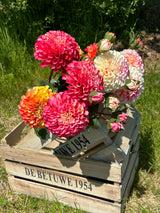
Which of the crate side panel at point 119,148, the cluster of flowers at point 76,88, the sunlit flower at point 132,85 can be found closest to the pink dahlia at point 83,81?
the cluster of flowers at point 76,88

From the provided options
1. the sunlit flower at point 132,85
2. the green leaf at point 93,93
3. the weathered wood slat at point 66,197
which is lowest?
the weathered wood slat at point 66,197

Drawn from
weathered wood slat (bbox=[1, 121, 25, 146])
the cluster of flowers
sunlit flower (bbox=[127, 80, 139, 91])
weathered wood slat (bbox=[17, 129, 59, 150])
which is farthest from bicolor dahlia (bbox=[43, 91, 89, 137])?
weathered wood slat (bbox=[1, 121, 25, 146])

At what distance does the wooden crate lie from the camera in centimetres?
149

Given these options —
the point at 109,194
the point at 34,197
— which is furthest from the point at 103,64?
the point at 34,197

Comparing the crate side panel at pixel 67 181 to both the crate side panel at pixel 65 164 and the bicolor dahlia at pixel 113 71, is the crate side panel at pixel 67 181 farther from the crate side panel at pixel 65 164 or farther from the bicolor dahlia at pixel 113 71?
the bicolor dahlia at pixel 113 71

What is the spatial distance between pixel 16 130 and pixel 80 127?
32.5 inches

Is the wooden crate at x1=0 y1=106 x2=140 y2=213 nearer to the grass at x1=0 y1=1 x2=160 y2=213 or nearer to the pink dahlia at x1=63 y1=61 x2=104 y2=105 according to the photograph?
the grass at x1=0 y1=1 x2=160 y2=213

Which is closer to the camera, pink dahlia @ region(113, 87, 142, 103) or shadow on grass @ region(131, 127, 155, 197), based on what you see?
pink dahlia @ region(113, 87, 142, 103)

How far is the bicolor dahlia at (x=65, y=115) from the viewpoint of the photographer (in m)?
1.10

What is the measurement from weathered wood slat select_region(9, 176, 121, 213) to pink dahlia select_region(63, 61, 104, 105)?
0.83 meters

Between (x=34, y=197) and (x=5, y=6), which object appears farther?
(x=5, y=6)

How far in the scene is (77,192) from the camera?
177cm

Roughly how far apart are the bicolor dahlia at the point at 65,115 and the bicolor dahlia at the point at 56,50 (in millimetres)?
176

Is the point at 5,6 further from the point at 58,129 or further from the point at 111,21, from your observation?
the point at 58,129
